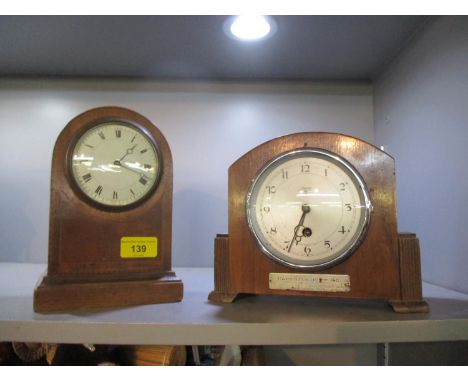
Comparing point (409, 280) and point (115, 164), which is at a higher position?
point (115, 164)

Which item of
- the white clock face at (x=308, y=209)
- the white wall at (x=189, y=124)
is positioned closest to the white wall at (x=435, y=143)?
the white wall at (x=189, y=124)

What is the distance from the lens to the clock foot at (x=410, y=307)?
500 mm

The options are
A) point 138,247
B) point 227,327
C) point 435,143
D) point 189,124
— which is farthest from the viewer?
point 189,124

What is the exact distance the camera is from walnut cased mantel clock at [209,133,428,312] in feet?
1.68

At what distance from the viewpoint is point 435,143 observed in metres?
0.71

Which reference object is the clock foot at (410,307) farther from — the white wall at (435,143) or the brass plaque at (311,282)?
the white wall at (435,143)

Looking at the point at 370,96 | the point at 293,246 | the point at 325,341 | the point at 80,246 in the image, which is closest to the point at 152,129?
the point at 80,246

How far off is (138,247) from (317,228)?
0.35 meters

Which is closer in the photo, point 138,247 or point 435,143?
point 138,247

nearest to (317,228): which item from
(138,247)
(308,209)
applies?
(308,209)

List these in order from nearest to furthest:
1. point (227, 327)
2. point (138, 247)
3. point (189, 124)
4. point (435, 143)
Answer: point (227, 327) < point (138, 247) < point (435, 143) < point (189, 124)

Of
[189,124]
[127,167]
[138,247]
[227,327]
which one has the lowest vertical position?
[227,327]

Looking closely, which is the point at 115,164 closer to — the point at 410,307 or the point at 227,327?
the point at 227,327
